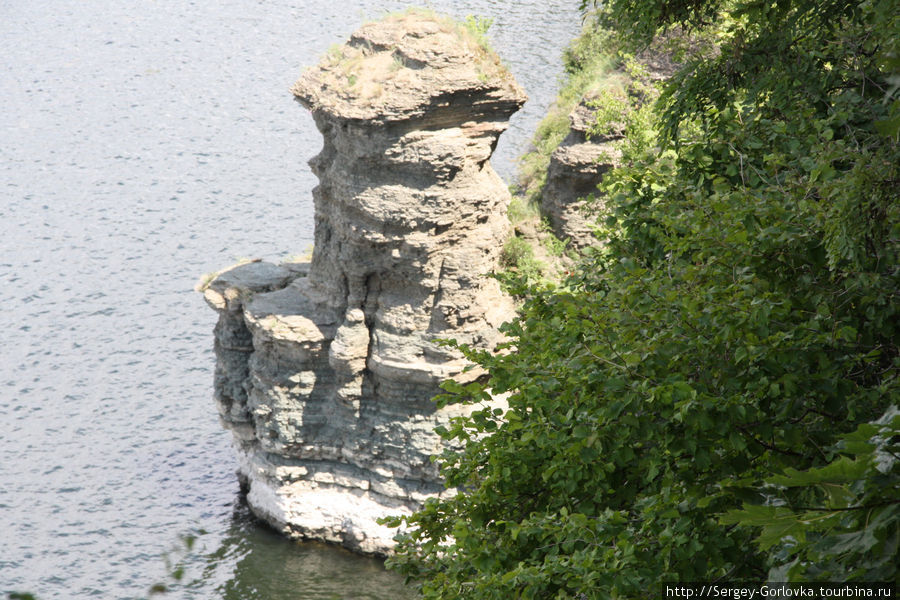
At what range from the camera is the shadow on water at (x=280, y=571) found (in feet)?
82.3

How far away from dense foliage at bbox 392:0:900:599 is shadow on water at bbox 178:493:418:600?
50.3 feet

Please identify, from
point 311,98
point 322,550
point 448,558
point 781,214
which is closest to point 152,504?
point 322,550

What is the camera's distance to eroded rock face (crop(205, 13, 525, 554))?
23.4 meters

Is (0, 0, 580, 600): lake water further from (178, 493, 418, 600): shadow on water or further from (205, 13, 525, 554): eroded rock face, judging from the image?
(205, 13, 525, 554): eroded rock face

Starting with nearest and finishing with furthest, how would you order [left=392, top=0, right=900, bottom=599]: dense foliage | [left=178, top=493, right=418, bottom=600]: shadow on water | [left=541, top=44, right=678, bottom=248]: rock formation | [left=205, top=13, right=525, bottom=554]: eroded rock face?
[left=392, top=0, right=900, bottom=599]: dense foliage
[left=205, top=13, right=525, bottom=554]: eroded rock face
[left=178, top=493, right=418, bottom=600]: shadow on water
[left=541, top=44, right=678, bottom=248]: rock formation

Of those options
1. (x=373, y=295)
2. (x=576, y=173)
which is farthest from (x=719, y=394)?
(x=576, y=173)

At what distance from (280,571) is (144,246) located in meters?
16.4

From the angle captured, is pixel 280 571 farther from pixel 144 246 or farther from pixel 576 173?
pixel 144 246

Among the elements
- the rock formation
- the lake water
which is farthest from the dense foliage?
the rock formation

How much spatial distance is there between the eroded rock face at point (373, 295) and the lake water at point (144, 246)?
2.20m

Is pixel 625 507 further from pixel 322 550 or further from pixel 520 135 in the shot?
pixel 520 135

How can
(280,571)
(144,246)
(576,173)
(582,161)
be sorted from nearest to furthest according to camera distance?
(280,571)
(582,161)
(576,173)
(144,246)

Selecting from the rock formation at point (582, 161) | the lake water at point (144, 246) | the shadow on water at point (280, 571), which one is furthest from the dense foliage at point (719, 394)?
the rock formation at point (582, 161)

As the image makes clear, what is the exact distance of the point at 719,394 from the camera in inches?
285
